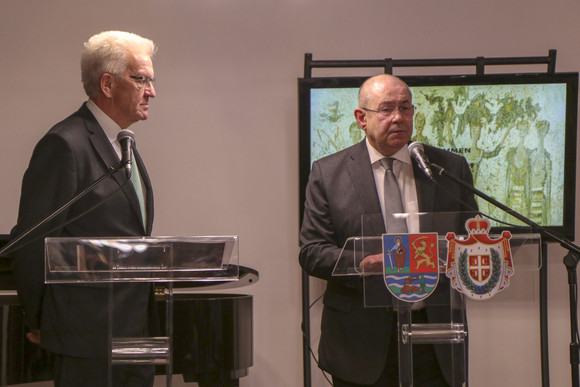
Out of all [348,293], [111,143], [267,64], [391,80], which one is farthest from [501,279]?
[267,64]

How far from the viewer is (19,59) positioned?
461cm

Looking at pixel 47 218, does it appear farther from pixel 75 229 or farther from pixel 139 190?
pixel 139 190

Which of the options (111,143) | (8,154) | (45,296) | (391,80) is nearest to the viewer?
(45,296)

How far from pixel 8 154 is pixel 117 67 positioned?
1.86m

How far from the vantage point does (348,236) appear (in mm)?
3045

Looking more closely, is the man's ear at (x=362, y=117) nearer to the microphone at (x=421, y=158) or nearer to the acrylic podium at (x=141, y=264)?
the microphone at (x=421, y=158)

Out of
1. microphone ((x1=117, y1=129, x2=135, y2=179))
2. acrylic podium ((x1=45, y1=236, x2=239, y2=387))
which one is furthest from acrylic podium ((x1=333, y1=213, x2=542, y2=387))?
microphone ((x1=117, y1=129, x2=135, y2=179))

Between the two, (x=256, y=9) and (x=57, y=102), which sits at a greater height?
(x=256, y=9)

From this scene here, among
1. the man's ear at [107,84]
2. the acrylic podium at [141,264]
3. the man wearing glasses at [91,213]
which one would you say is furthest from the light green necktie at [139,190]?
the acrylic podium at [141,264]

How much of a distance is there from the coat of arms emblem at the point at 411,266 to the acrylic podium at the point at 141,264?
469mm

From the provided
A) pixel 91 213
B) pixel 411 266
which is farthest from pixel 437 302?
pixel 91 213

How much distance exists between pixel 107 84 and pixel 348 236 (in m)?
1.14

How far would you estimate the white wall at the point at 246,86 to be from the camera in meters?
4.60

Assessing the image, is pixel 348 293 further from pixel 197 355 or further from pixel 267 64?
pixel 267 64
